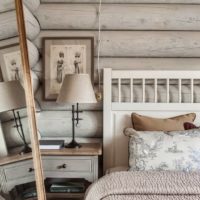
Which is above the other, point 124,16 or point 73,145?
point 124,16

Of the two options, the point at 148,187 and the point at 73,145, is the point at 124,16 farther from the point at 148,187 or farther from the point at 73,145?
the point at 148,187

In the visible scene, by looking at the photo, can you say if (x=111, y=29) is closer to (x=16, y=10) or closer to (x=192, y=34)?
(x=192, y=34)

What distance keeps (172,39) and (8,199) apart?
1785 millimetres

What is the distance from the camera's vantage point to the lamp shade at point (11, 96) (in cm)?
182

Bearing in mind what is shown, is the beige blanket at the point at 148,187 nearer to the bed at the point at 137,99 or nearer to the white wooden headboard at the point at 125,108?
the bed at the point at 137,99

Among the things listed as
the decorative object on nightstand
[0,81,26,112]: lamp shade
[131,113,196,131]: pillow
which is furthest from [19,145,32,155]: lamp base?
[131,113,196,131]: pillow

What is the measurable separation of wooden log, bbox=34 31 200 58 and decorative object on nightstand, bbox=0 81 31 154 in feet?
3.05

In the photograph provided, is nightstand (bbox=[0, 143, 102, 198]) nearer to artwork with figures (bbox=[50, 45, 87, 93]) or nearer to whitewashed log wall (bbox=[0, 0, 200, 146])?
whitewashed log wall (bbox=[0, 0, 200, 146])

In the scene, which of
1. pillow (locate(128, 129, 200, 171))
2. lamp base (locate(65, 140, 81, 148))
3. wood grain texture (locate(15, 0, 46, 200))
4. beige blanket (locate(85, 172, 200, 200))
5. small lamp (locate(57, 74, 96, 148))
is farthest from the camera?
lamp base (locate(65, 140, 81, 148))

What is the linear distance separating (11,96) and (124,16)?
49.8 inches

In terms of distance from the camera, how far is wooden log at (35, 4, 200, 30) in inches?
103

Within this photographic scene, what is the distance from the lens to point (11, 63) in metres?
1.84

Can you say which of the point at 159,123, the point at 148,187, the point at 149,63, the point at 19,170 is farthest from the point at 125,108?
the point at 19,170

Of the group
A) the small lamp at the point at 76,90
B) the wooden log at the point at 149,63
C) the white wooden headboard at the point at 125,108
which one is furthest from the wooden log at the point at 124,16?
the small lamp at the point at 76,90
